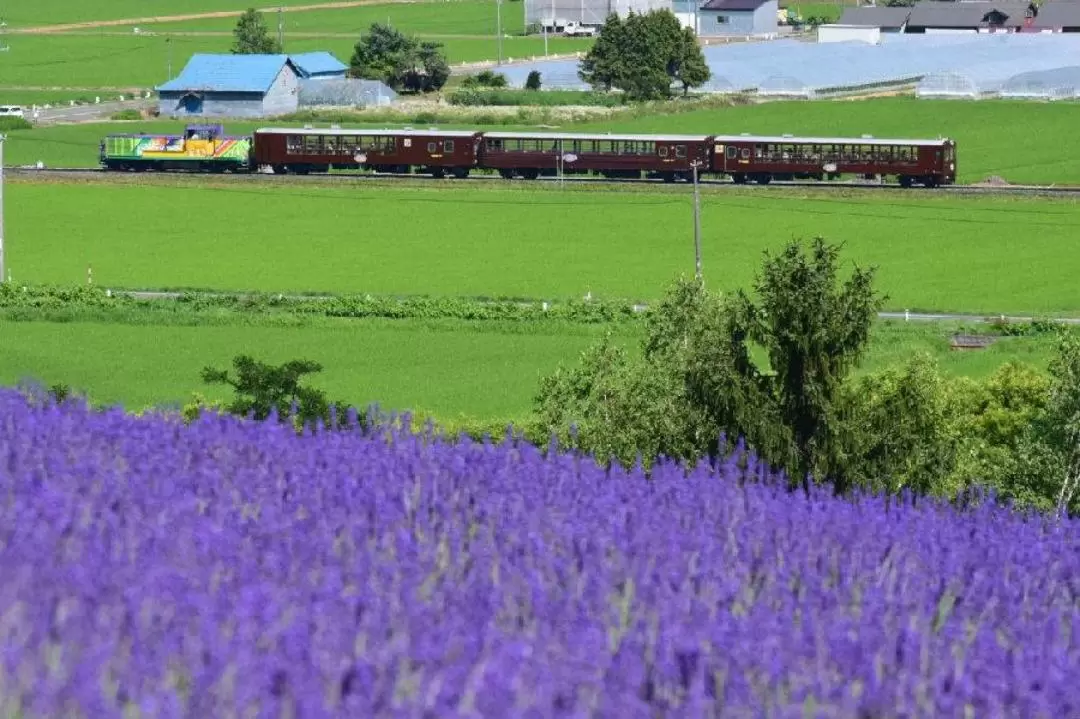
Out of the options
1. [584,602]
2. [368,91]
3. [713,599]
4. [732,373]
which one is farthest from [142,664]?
[368,91]

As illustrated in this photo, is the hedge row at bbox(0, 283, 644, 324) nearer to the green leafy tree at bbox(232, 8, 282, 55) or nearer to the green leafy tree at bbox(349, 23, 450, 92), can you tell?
the green leafy tree at bbox(349, 23, 450, 92)

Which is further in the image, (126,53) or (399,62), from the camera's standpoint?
Result: (126,53)

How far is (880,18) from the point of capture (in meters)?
190

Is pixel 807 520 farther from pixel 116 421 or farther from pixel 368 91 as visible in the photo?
pixel 368 91

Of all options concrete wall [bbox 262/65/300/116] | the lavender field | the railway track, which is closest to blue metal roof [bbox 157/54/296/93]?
concrete wall [bbox 262/65/300/116]

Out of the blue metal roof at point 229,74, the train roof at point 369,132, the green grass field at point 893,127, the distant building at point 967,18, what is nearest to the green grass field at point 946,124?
the green grass field at point 893,127

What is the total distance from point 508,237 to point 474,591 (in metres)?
71.0

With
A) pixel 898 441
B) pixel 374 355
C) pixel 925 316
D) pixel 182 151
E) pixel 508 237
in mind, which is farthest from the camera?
pixel 182 151

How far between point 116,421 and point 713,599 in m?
6.28

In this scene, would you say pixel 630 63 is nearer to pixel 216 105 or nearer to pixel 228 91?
pixel 228 91

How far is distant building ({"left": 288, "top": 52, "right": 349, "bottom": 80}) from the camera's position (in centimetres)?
14825

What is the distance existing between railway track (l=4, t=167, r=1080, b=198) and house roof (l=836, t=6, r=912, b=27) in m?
91.6

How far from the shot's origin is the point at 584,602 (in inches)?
382

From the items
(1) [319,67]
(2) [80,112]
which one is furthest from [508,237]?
(1) [319,67]
